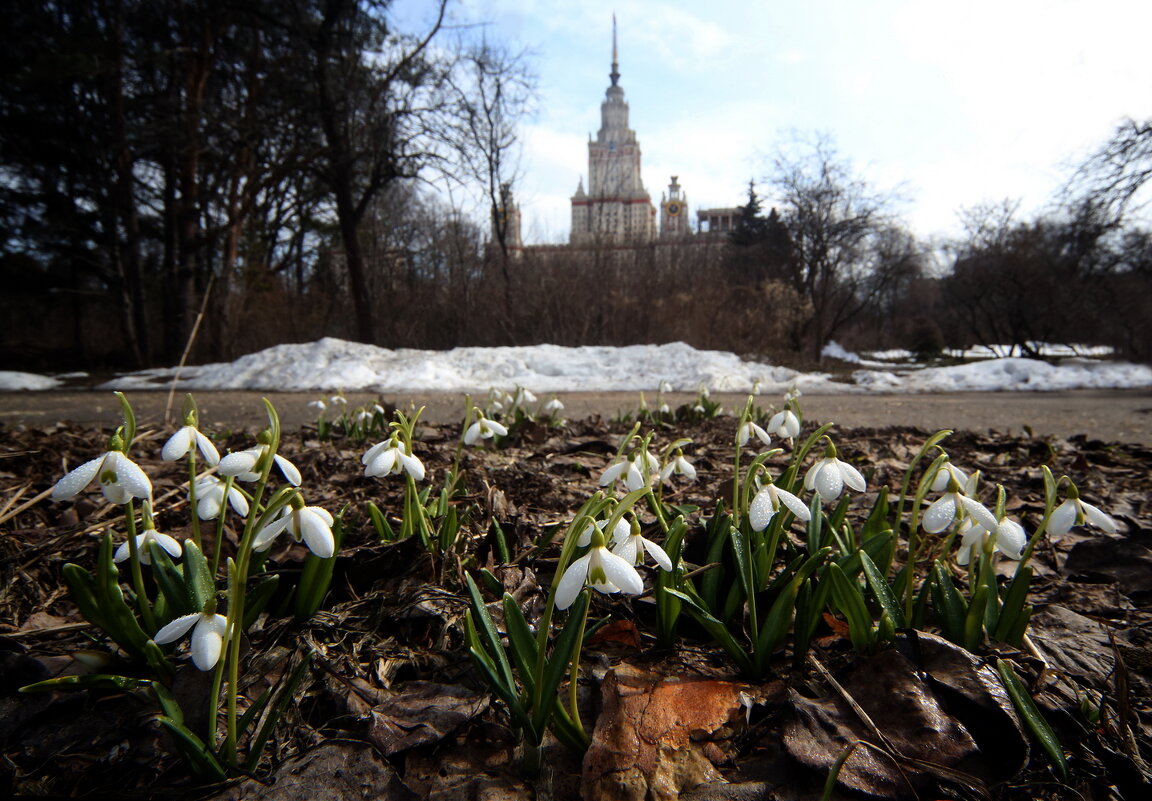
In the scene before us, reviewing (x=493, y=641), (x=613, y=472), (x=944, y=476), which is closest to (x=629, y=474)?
(x=613, y=472)

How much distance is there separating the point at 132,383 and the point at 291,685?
36.0ft

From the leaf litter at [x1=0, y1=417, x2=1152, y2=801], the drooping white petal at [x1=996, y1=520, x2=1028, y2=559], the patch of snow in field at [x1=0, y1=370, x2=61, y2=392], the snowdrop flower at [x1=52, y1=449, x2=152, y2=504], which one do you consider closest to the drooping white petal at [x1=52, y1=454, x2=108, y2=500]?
the snowdrop flower at [x1=52, y1=449, x2=152, y2=504]

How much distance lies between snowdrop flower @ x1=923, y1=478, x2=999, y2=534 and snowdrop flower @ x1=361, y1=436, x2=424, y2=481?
963mm

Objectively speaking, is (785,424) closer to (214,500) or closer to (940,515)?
(940,515)

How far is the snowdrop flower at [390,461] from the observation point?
1183 mm

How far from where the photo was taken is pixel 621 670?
1.08m

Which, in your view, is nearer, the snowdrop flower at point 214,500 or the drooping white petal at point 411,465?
the snowdrop flower at point 214,500

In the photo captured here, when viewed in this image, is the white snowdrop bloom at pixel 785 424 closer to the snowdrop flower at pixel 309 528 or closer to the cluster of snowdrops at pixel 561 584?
the cluster of snowdrops at pixel 561 584

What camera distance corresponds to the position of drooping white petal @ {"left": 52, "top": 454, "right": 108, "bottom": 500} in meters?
0.85

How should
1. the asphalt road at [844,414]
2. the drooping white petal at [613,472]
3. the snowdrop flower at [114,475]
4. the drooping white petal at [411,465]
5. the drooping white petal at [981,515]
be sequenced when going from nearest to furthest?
the snowdrop flower at [114,475] < the drooping white petal at [981,515] < the drooping white petal at [411,465] < the drooping white petal at [613,472] < the asphalt road at [844,414]

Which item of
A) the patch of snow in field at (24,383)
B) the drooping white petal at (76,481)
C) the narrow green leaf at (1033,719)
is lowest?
the patch of snow in field at (24,383)

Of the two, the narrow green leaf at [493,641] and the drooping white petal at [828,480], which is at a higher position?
the drooping white petal at [828,480]

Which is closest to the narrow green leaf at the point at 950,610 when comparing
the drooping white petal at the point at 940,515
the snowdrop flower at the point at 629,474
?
the drooping white petal at the point at 940,515

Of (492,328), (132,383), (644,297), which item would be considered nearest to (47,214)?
(132,383)
